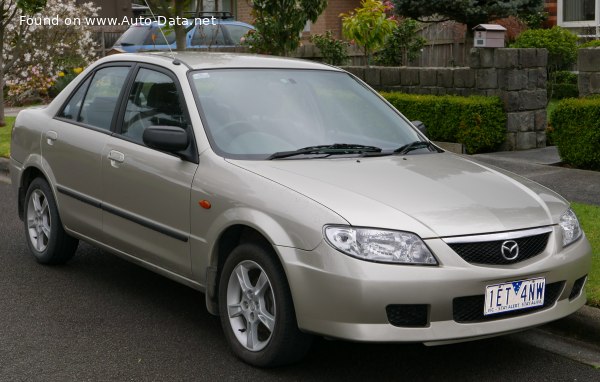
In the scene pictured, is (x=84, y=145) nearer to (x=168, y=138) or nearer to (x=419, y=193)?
(x=168, y=138)

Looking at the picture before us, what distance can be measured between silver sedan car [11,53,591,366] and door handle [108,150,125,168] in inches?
0.4

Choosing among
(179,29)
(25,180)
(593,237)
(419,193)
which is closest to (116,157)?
(25,180)

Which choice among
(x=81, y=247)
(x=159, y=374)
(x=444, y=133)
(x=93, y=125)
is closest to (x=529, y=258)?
(x=159, y=374)

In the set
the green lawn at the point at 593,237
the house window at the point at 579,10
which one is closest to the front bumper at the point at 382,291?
the green lawn at the point at 593,237

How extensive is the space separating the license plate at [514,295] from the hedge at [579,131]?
626 cm

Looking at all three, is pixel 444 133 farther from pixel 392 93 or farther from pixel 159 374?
pixel 159 374

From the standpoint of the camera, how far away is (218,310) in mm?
5730

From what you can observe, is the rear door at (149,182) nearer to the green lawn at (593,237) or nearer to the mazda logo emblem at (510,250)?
the mazda logo emblem at (510,250)

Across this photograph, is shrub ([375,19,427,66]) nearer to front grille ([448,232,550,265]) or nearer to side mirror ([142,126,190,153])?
side mirror ([142,126,190,153])

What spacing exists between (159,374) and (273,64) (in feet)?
7.32

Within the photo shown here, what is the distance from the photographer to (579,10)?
2205cm

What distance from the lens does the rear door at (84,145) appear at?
6.87 metres

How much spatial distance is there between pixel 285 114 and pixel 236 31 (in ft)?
55.6

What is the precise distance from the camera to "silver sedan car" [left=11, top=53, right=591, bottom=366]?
4.89 metres
